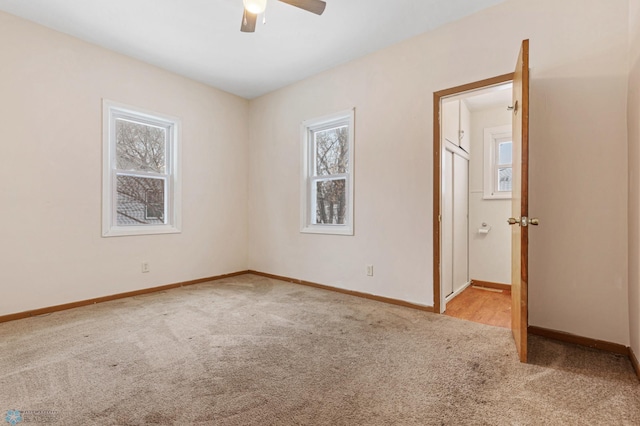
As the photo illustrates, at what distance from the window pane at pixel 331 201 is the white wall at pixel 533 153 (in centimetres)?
30

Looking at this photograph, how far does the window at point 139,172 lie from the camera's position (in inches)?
134

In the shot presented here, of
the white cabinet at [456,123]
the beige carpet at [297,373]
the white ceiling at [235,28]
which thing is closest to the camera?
the beige carpet at [297,373]

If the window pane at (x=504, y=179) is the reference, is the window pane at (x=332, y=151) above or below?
above

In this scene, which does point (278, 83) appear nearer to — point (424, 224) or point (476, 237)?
point (424, 224)

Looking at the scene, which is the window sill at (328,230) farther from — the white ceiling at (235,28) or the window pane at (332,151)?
the white ceiling at (235,28)

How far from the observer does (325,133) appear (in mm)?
4113

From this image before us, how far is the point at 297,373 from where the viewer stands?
6.08 ft

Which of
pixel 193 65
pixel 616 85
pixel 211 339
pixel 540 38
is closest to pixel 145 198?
pixel 193 65

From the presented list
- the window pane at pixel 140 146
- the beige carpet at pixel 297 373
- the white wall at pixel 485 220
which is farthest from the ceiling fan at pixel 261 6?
the white wall at pixel 485 220

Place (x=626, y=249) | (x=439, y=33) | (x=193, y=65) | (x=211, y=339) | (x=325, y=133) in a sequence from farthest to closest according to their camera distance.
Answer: (x=325, y=133) → (x=193, y=65) → (x=439, y=33) → (x=211, y=339) → (x=626, y=249)

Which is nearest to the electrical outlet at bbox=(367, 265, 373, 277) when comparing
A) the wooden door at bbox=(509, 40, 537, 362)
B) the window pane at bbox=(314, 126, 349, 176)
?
the window pane at bbox=(314, 126, 349, 176)

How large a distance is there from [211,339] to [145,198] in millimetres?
2287

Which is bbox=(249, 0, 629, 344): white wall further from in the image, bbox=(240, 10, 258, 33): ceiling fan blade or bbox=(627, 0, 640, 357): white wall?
bbox=(240, 10, 258, 33): ceiling fan blade

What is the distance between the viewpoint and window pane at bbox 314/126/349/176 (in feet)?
12.8
